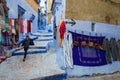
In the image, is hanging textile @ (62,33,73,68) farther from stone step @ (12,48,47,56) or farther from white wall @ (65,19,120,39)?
stone step @ (12,48,47,56)

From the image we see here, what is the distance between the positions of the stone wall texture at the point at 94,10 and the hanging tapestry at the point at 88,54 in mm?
920

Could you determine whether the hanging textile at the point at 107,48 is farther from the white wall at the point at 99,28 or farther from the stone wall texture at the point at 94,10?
the stone wall texture at the point at 94,10

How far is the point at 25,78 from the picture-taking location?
8117mm

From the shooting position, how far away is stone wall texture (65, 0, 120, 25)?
9.47 meters

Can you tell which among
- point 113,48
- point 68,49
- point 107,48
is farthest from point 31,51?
point 113,48

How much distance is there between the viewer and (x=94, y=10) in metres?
10.1

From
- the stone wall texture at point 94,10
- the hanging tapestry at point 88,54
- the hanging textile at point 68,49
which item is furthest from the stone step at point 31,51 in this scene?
the stone wall texture at point 94,10

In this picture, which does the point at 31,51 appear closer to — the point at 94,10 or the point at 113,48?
the point at 94,10

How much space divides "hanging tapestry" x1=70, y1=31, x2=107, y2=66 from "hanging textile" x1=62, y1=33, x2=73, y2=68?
0.82 ft

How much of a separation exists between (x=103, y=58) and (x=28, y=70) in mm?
3753

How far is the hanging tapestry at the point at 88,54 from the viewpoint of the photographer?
938 centimetres

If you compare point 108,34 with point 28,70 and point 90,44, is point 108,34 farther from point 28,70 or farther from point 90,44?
point 28,70

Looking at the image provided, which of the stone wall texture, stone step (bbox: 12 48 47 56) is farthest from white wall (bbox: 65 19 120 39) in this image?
stone step (bbox: 12 48 47 56)

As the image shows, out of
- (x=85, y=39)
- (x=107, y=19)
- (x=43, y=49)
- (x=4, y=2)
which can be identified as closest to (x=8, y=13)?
(x=4, y=2)
